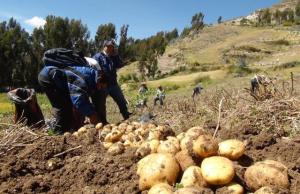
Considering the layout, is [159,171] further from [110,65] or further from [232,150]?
[110,65]

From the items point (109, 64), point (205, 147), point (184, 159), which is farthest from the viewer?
point (109, 64)

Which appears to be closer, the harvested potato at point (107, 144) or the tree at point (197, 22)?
the harvested potato at point (107, 144)

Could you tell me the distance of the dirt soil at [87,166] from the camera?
3863 millimetres

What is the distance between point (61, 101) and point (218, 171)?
14.3ft

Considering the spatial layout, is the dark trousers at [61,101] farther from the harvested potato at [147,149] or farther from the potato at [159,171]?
the potato at [159,171]

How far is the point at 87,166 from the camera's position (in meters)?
4.09

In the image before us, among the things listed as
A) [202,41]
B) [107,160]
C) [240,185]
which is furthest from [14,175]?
[202,41]

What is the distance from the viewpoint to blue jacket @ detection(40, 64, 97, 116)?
22.0ft

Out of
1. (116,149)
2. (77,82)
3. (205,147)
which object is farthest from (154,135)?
(77,82)

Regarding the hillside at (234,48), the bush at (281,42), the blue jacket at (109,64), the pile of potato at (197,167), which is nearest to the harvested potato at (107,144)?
the pile of potato at (197,167)

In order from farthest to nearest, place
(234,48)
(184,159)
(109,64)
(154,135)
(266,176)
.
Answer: (234,48)
(109,64)
(154,135)
(184,159)
(266,176)

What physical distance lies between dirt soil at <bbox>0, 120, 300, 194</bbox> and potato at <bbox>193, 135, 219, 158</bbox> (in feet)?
0.71

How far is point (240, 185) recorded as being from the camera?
349cm

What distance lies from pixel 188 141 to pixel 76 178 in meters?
0.98
